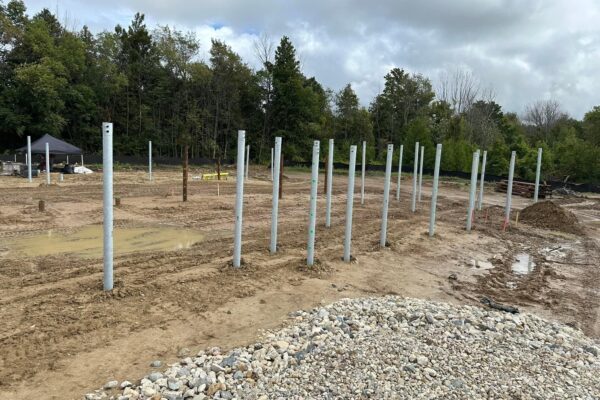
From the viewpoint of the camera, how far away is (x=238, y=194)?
6.50 meters

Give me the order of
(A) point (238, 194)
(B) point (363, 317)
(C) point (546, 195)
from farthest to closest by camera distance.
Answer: (C) point (546, 195)
(A) point (238, 194)
(B) point (363, 317)

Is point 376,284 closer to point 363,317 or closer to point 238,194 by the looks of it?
point 363,317

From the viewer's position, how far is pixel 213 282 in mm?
5895

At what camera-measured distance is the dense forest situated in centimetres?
3406

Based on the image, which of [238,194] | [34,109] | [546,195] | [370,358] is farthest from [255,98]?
[370,358]

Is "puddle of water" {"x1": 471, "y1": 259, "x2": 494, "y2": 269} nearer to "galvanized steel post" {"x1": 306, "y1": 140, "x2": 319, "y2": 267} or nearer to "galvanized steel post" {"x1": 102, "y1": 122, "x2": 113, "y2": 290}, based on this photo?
"galvanized steel post" {"x1": 306, "y1": 140, "x2": 319, "y2": 267}

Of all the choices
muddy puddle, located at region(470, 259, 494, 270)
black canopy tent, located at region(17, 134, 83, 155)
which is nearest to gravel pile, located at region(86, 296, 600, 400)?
muddy puddle, located at region(470, 259, 494, 270)

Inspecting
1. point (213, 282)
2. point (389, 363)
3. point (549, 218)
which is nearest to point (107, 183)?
point (213, 282)

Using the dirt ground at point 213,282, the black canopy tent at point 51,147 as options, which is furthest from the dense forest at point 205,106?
the dirt ground at point 213,282

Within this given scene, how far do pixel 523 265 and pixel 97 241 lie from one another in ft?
27.9

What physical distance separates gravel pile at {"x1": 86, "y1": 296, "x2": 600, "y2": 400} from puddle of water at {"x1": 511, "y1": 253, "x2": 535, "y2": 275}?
150 inches

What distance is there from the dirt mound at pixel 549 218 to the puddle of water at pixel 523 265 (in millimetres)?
4774

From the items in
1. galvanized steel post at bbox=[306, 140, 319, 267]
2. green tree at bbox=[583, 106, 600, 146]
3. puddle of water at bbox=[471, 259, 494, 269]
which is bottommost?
puddle of water at bbox=[471, 259, 494, 269]

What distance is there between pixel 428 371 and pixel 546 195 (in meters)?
25.5
